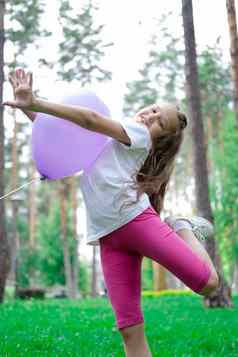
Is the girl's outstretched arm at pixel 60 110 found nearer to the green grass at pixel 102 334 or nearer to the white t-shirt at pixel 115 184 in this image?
the white t-shirt at pixel 115 184

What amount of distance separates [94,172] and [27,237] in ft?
152

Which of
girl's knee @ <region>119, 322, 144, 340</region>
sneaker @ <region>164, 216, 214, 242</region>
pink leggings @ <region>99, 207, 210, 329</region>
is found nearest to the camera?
pink leggings @ <region>99, 207, 210, 329</region>

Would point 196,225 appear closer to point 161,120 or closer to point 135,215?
point 135,215

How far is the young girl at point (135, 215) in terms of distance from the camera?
14.2ft

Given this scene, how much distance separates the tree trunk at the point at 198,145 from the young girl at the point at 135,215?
31.1 feet

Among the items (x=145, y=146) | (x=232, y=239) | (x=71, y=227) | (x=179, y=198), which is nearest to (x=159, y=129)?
(x=145, y=146)

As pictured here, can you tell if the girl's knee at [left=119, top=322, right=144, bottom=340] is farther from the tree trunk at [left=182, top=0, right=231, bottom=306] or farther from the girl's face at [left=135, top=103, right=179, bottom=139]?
the tree trunk at [left=182, top=0, right=231, bottom=306]

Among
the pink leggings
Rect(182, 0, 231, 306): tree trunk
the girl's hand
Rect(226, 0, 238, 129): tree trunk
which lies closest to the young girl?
the pink leggings

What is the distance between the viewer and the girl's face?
457 cm

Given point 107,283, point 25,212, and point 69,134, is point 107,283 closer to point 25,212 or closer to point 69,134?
point 69,134

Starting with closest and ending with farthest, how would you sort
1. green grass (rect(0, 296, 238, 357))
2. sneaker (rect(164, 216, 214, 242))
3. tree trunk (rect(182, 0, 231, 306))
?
sneaker (rect(164, 216, 214, 242)), green grass (rect(0, 296, 238, 357)), tree trunk (rect(182, 0, 231, 306))

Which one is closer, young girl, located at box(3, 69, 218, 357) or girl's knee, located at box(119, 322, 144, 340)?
young girl, located at box(3, 69, 218, 357)

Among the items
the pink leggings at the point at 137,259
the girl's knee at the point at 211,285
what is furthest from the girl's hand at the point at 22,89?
the girl's knee at the point at 211,285

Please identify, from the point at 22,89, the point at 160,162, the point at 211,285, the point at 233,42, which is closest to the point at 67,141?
the point at 22,89
